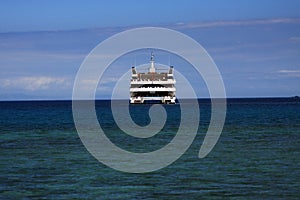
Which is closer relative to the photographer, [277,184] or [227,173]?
[277,184]

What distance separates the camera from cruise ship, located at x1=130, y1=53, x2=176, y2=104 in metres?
134

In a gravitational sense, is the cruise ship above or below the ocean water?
above

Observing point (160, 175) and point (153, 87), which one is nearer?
point (160, 175)

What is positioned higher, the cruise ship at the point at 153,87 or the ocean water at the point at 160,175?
the cruise ship at the point at 153,87

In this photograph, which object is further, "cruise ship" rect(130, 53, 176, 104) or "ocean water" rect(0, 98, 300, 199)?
"cruise ship" rect(130, 53, 176, 104)

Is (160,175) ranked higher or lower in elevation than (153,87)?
lower

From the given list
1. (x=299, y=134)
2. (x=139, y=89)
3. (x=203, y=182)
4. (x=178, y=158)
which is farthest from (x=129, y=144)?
(x=139, y=89)

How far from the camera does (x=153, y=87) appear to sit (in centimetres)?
13338

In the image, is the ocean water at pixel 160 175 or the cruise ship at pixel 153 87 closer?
the ocean water at pixel 160 175

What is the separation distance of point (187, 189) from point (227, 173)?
4.55 metres

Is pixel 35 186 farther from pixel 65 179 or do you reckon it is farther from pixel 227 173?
pixel 227 173

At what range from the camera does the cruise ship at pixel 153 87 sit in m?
134

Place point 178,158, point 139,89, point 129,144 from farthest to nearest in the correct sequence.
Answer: point 139,89 < point 129,144 < point 178,158

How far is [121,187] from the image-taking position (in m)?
27.4
